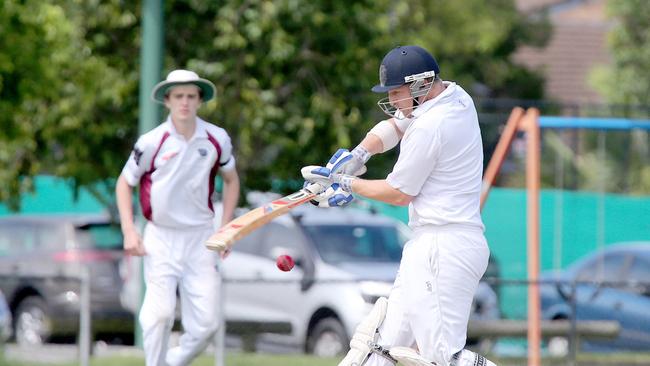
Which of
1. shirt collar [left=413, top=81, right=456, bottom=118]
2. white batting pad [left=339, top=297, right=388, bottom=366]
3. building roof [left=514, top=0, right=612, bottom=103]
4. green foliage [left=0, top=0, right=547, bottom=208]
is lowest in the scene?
white batting pad [left=339, top=297, right=388, bottom=366]

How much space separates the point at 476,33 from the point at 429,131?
2335cm

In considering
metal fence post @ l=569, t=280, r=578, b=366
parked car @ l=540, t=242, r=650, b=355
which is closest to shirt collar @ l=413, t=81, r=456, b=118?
parked car @ l=540, t=242, r=650, b=355

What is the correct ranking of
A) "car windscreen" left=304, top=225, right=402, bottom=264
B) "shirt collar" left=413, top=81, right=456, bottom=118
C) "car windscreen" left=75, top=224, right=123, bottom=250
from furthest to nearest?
"car windscreen" left=75, top=224, right=123, bottom=250
"car windscreen" left=304, top=225, right=402, bottom=264
"shirt collar" left=413, top=81, right=456, bottom=118

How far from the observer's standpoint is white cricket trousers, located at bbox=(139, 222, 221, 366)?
9.53m

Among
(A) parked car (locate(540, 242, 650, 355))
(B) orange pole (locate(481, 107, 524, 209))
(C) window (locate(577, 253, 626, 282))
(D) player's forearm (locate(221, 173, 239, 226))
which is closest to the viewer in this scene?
(D) player's forearm (locate(221, 173, 239, 226))

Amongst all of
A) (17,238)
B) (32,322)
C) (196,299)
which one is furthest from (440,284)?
(17,238)

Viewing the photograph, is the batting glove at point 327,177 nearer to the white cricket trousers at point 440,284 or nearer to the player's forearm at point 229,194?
the white cricket trousers at point 440,284

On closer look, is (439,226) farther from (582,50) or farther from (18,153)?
(582,50)

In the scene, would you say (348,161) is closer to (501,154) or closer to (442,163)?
(442,163)

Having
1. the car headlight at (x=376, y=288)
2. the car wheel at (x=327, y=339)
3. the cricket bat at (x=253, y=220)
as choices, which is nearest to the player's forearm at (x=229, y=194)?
the cricket bat at (x=253, y=220)

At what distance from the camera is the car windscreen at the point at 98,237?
18.9 m

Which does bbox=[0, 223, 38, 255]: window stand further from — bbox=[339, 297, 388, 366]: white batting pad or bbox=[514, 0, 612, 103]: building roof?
bbox=[514, 0, 612, 103]: building roof

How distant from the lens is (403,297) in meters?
7.75

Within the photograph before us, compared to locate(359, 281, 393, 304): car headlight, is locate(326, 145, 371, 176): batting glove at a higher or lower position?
lower
